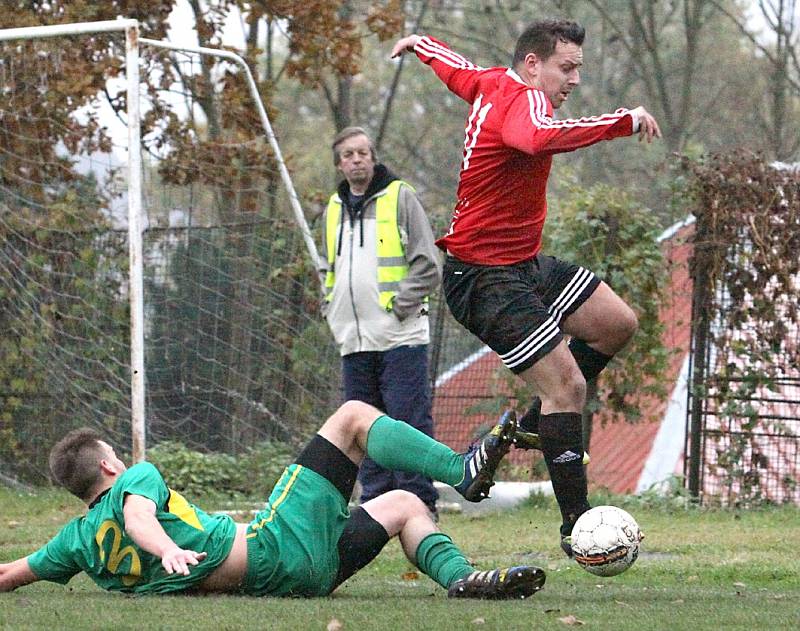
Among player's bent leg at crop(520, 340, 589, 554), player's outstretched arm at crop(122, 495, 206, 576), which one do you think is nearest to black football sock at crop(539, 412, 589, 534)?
player's bent leg at crop(520, 340, 589, 554)

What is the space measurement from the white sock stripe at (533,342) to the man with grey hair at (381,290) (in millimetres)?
2268

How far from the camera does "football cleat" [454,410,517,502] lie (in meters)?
5.71

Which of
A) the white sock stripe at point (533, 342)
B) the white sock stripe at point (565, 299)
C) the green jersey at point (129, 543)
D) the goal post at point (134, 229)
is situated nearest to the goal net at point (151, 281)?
the goal post at point (134, 229)

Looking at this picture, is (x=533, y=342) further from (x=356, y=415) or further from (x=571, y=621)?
(x=571, y=621)

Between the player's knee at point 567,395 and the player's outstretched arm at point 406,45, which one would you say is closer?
the player's knee at point 567,395

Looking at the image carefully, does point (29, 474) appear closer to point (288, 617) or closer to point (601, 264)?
point (601, 264)

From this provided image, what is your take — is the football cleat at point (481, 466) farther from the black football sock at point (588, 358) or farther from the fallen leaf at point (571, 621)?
the black football sock at point (588, 358)

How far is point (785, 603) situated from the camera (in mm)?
5504

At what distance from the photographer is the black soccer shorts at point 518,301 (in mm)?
6152

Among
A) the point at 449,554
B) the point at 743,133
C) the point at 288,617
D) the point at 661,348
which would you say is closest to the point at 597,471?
the point at 661,348

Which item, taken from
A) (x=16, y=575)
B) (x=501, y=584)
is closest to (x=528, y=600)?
(x=501, y=584)

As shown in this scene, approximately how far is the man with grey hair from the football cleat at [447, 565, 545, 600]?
284 centimetres

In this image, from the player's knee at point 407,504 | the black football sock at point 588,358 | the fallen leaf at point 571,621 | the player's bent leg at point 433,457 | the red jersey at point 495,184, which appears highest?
the red jersey at point 495,184

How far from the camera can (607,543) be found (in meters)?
5.61
